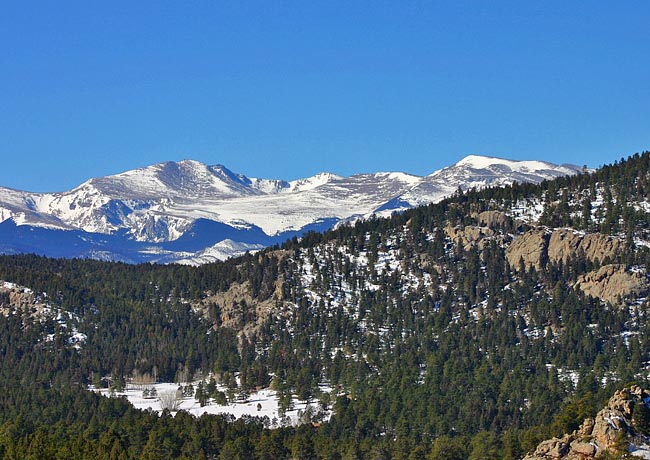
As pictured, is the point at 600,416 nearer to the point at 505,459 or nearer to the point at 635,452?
the point at 635,452

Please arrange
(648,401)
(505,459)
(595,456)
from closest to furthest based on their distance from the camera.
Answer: (595,456) → (648,401) → (505,459)

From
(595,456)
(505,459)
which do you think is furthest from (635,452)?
(505,459)

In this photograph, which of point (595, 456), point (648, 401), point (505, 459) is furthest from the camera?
point (505, 459)

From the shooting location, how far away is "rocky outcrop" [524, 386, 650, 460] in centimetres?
16788

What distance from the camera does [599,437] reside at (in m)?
171

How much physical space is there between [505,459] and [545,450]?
27803 millimetres

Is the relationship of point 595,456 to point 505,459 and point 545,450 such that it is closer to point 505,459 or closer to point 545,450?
point 545,450

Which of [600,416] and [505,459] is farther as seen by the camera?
[505,459]

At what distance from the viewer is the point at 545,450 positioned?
172500 mm

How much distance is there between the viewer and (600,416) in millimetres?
175500

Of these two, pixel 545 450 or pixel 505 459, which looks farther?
pixel 505 459

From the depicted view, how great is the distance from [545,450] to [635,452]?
12.0m

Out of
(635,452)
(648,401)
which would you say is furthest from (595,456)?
(648,401)

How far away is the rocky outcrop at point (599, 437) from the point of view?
167875 millimetres
